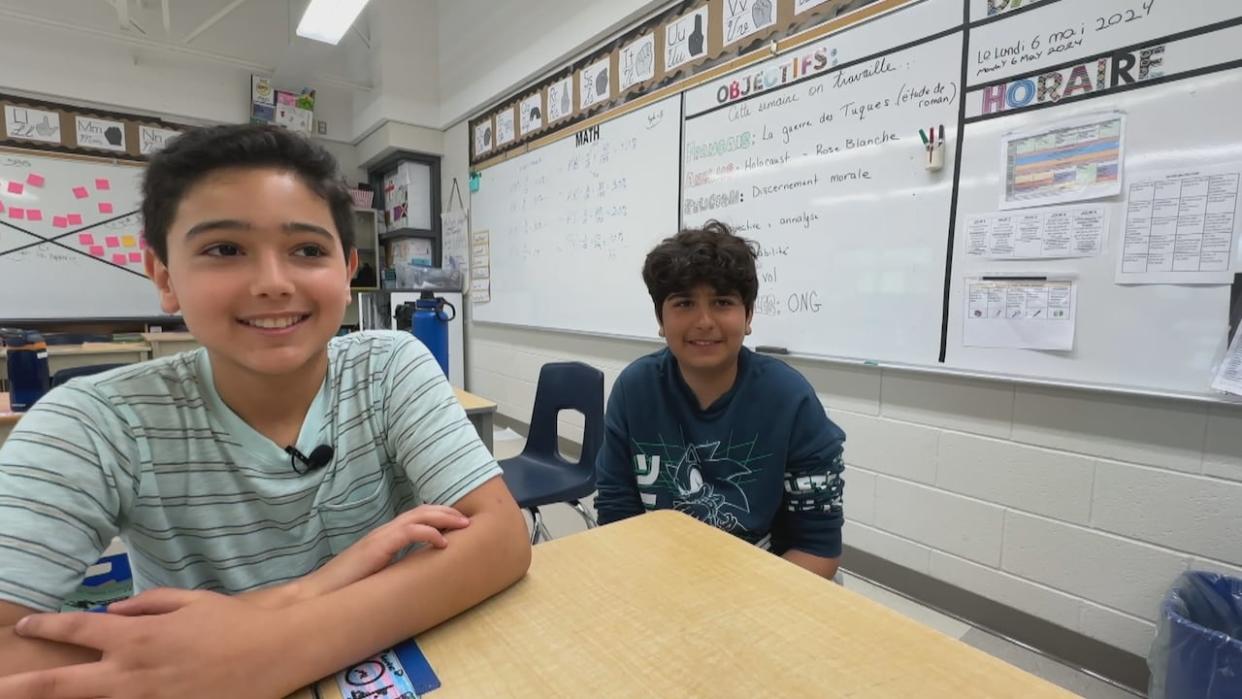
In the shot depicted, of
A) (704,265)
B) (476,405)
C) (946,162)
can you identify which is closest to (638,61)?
(946,162)

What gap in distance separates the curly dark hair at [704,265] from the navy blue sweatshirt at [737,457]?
144 millimetres

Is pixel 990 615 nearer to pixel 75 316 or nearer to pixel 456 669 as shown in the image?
A: pixel 456 669

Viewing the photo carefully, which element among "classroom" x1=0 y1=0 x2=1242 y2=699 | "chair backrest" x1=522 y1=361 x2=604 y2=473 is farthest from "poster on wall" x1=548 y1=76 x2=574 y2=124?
"chair backrest" x1=522 y1=361 x2=604 y2=473

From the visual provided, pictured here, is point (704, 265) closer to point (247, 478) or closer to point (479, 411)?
point (247, 478)

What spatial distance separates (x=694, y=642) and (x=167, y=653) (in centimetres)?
44

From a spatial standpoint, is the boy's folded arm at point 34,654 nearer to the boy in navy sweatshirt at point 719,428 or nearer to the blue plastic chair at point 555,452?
the boy in navy sweatshirt at point 719,428

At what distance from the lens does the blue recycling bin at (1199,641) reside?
111cm

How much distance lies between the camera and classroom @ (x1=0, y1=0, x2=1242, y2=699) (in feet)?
1.77

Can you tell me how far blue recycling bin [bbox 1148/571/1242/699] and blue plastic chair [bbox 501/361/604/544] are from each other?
4.71ft

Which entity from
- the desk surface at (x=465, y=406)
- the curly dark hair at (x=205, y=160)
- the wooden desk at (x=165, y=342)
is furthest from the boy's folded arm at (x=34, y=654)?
the wooden desk at (x=165, y=342)

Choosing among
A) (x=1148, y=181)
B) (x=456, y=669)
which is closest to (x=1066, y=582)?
(x=1148, y=181)

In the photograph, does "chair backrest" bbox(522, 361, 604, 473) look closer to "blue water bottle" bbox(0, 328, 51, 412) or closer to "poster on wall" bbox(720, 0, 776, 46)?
"poster on wall" bbox(720, 0, 776, 46)

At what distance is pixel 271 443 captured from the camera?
729 mm

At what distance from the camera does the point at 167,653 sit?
1.42 ft
